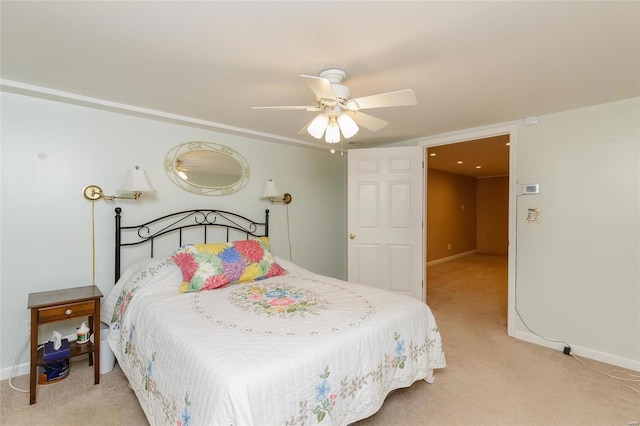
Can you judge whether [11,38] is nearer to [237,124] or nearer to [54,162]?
[54,162]

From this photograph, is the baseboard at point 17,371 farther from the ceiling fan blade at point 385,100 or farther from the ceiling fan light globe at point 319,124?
the ceiling fan blade at point 385,100

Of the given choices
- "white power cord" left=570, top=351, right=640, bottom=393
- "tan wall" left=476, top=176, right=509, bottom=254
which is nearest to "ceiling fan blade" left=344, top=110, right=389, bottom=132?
"white power cord" left=570, top=351, right=640, bottom=393

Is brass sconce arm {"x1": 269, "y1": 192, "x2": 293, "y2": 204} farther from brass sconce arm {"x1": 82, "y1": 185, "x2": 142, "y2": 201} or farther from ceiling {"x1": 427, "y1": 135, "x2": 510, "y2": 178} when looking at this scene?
ceiling {"x1": 427, "y1": 135, "x2": 510, "y2": 178}

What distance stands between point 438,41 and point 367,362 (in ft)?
5.98

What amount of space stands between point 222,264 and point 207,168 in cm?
126

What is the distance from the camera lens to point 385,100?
1.75 meters

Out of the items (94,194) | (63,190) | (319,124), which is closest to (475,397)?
(319,124)

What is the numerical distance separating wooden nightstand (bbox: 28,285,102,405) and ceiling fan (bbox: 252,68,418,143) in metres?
1.98

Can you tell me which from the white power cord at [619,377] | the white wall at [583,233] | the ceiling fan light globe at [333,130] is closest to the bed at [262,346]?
the ceiling fan light globe at [333,130]

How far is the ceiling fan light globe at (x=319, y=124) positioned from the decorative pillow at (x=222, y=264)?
4.29ft

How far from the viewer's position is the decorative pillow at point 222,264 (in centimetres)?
237

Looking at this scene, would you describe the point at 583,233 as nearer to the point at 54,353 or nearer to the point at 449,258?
the point at 54,353

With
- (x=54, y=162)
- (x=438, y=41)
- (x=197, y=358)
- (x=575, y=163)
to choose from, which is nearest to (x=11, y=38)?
(x=54, y=162)

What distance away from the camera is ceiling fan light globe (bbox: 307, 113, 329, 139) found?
1968 mm
